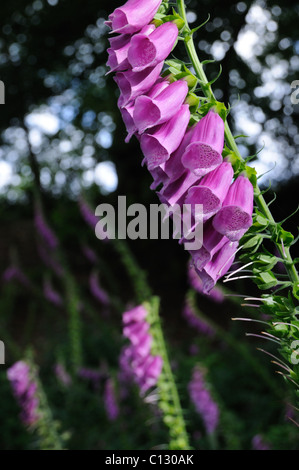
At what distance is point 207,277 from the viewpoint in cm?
69

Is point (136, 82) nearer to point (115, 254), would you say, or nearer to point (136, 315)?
point (136, 315)

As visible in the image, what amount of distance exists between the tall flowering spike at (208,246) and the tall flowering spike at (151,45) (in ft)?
0.70

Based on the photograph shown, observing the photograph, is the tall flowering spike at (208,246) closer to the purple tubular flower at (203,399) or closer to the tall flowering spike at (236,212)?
the tall flowering spike at (236,212)

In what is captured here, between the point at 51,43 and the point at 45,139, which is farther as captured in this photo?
the point at 45,139

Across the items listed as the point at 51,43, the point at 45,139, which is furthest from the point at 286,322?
the point at 45,139

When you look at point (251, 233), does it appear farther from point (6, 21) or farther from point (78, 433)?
point (6, 21)

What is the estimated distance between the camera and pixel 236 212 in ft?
2.10

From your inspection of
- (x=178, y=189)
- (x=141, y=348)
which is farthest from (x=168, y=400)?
(x=178, y=189)

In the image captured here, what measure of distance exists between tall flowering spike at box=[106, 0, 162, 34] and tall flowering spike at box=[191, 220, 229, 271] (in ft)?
0.87

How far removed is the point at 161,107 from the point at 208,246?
0.60 ft

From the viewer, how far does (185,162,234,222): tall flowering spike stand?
25.3 inches

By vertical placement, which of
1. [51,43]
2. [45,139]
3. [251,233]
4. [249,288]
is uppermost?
[251,233]

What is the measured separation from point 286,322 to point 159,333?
0.92 m

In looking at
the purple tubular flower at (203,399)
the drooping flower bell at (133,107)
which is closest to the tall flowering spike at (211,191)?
the drooping flower bell at (133,107)
